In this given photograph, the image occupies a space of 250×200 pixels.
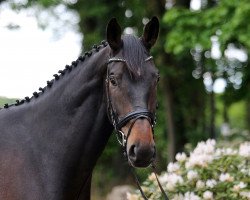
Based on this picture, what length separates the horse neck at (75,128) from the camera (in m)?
4.01

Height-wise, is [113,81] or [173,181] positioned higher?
[173,181]

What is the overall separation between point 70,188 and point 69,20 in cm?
1384

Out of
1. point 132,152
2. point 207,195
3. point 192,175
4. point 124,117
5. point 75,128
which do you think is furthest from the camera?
point 192,175

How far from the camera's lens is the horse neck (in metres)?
4.01

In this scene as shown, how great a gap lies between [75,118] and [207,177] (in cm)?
299

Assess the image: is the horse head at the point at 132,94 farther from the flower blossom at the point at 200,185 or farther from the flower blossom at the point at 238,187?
the flower blossom at the point at 200,185

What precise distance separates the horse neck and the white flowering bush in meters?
2.32

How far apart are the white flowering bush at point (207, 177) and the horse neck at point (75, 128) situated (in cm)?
232

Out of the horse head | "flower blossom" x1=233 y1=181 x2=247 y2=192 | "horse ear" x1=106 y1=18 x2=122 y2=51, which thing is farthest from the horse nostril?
"flower blossom" x1=233 y1=181 x2=247 y2=192

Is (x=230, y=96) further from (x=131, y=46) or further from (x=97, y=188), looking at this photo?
(x=131, y=46)

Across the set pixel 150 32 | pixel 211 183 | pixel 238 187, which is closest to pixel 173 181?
pixel 211 183

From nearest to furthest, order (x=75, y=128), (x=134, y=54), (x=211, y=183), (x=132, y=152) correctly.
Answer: (x=132, y=152) → (x=134, y=54) → (x=75, y=128) → (x=211, y=183)

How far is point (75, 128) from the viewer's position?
4.05 meters

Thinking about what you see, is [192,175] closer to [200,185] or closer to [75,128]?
[200,185]
